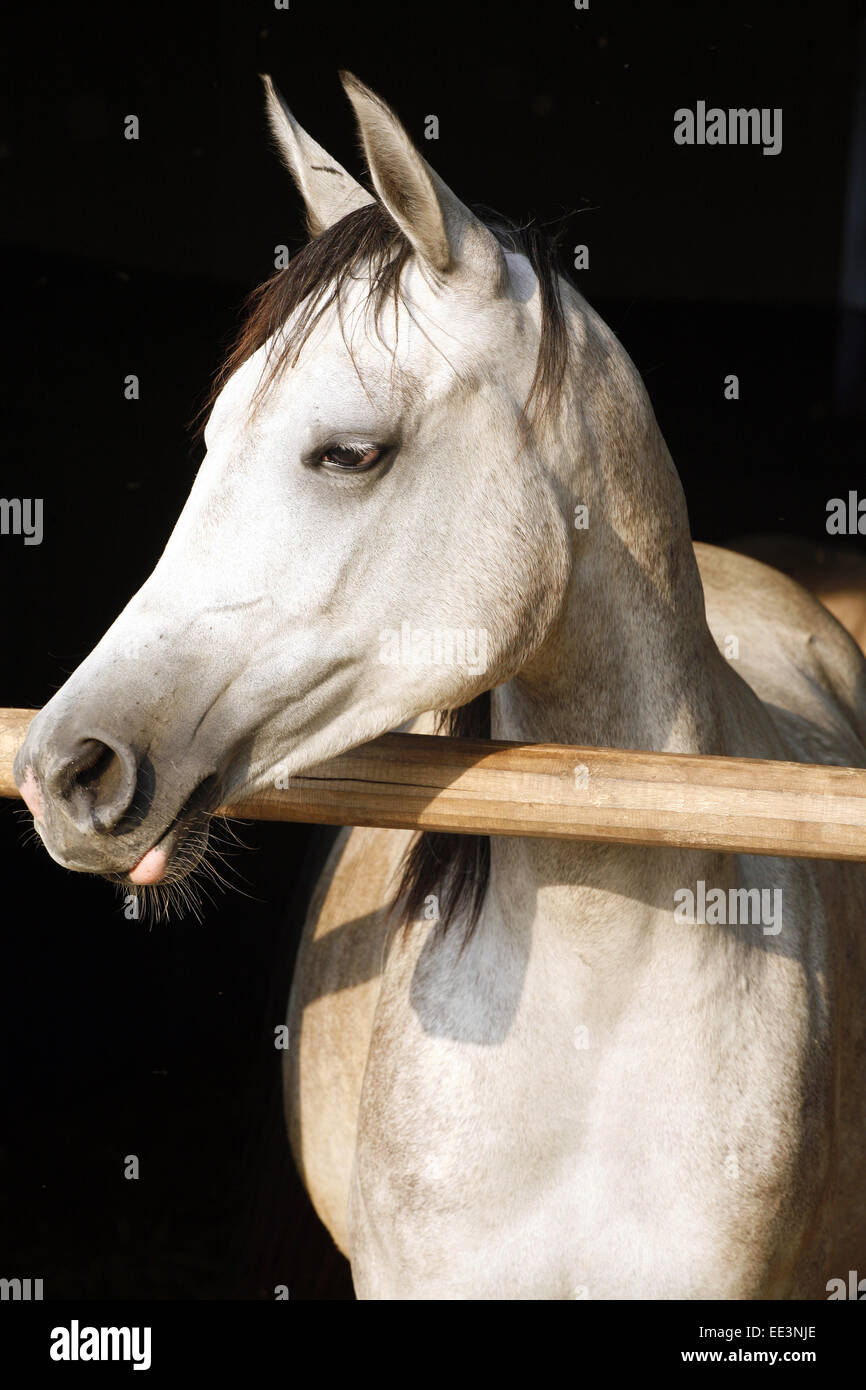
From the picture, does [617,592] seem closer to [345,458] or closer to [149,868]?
[345,458]

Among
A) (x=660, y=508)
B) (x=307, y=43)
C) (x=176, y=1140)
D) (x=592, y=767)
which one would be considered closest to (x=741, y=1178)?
(x=592, y=767)

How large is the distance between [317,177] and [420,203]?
0.43 metres

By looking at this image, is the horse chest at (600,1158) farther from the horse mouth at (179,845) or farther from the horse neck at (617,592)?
the horse mouth at (179,845)

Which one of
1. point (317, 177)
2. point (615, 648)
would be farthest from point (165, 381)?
point (615, 648)

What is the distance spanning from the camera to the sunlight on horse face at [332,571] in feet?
4.56

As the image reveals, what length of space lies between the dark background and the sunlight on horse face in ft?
5.59

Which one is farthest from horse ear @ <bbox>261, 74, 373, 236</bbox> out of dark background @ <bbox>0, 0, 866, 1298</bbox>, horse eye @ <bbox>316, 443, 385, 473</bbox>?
dark background @ <bbox>0, 0, 866, 1298</bbox>

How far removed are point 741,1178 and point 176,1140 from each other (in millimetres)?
2748

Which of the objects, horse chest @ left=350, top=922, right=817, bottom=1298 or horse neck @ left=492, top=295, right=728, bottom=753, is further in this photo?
horse chest @ left=350, top=922, right=817, bottom=1298

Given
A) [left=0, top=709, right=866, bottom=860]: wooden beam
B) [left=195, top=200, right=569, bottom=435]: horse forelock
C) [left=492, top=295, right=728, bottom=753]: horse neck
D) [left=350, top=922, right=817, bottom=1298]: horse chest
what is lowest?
[left=350, top=922, right=817, bottom=1298]: horse chest

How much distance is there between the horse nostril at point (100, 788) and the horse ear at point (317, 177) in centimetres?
91

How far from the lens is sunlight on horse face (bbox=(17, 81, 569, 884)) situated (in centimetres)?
139

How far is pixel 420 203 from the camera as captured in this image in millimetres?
1481

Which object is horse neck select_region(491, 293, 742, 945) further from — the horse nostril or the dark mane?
the horse nostril
